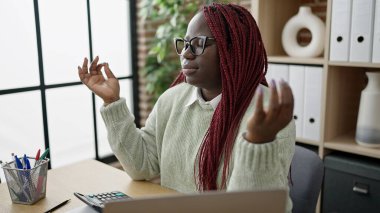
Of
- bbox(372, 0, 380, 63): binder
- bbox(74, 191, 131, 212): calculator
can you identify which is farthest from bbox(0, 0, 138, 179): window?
bbox(372, 0, 380, 63): binder

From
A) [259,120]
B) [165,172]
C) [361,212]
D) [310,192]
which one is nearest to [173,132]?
[165,172]

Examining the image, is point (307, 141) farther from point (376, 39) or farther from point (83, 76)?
point (83, 76)

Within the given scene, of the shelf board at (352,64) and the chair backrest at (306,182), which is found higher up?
the shelf board at (352,64)

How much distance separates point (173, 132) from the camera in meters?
1.33

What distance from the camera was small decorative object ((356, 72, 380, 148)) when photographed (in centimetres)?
180

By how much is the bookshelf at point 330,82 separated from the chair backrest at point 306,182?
0.64m

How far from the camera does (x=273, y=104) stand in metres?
0.73

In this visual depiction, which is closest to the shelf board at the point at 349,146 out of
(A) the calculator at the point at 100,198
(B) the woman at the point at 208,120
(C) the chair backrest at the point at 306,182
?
(C) the chair backrest at the point at 306,182

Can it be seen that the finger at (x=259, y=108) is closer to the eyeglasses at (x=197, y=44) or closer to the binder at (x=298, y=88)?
the eyeglasses at (x=197, y=44)

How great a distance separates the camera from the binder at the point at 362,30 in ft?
5.70

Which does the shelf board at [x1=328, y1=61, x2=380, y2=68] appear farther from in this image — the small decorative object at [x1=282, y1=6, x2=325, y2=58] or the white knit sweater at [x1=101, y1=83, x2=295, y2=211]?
the white knit sweater at [x1=101, y1=83, x2=295, y2=211]

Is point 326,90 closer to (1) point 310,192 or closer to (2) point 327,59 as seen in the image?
(2) point 327,59

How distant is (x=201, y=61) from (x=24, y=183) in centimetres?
63

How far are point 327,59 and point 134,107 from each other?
165 centimetres
